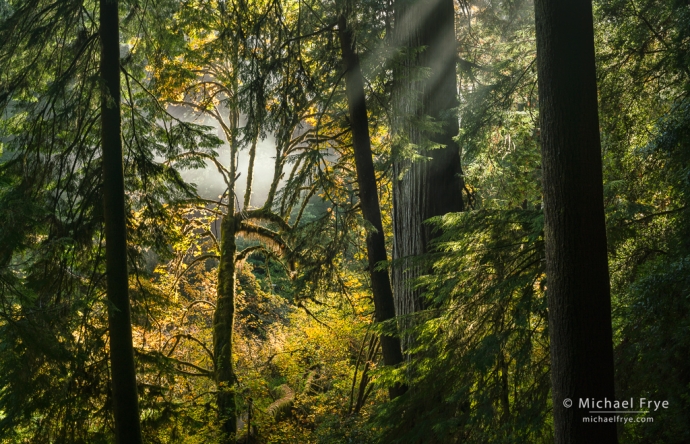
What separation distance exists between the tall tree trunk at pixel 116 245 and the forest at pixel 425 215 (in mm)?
22

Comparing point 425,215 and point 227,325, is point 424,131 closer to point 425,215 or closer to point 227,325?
point 425,215

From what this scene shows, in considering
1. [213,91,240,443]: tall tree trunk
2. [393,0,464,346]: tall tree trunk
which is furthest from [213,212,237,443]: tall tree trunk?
[393,0,464,346]: tall tree trunk

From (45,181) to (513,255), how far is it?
17.4 feet

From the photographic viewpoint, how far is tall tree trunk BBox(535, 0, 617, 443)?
9.80ft

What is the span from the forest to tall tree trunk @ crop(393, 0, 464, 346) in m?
0.03

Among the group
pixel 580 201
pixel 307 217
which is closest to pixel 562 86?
pixel 580 201

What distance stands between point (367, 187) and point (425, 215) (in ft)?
2.79

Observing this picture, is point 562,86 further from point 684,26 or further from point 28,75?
point 28,75

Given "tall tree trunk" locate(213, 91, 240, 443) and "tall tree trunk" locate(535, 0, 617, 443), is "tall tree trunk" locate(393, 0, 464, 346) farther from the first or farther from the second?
"tall tree trunk" locate(213, 91, 240, 443)

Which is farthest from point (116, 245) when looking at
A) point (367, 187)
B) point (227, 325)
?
point (227, 325)

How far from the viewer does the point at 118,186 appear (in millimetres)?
5980

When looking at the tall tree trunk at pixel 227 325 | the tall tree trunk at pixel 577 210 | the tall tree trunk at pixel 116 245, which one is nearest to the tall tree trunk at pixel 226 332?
the tall tree trunk at pixel 227 325

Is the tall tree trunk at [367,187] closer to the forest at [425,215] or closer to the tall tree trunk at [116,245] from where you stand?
the forest at [425,215]

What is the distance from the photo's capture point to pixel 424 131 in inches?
252
